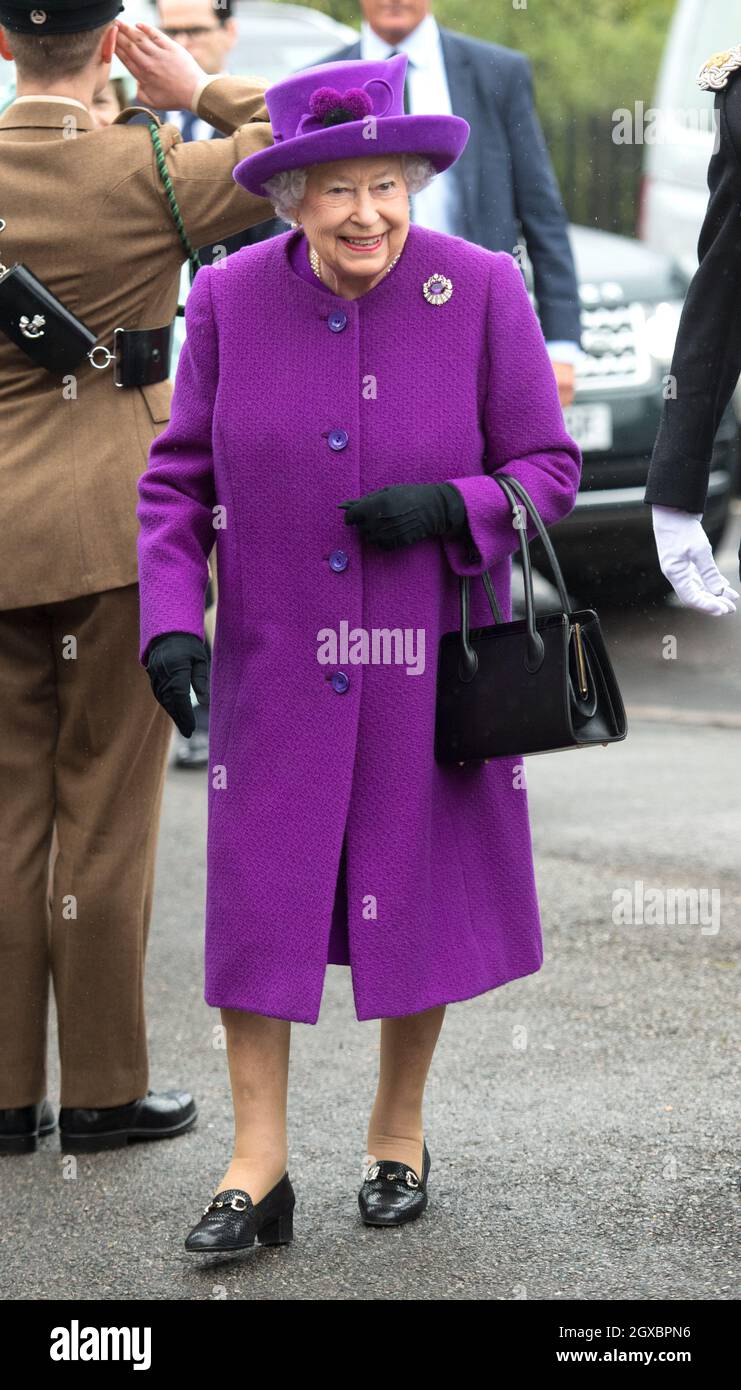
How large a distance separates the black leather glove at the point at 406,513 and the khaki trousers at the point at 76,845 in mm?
702

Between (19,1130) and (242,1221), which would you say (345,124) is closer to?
(242,1221)

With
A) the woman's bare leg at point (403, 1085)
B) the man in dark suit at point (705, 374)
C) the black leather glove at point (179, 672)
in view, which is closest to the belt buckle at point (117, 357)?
the black leather glove at point (179, 672)

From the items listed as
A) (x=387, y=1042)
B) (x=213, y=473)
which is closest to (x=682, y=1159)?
(x=387, y=1042)

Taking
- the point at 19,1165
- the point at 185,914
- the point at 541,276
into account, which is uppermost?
the point at 541,276

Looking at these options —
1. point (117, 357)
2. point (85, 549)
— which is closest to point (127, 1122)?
point (85, 549)

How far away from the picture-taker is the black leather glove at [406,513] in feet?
10.8

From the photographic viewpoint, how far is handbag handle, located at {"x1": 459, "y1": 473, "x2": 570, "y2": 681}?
10.8 feet

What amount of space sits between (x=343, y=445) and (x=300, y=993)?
2.80 feet

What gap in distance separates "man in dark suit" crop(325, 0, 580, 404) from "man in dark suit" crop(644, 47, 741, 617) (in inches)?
77.8

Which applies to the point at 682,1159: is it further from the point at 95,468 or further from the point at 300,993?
the point at 95,468

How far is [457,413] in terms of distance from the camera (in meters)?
3.44

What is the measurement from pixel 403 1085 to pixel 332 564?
0.89m

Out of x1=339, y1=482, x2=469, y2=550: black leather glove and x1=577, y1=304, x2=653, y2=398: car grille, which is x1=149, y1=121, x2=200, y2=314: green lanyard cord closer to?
x1=339, y1=482, x2=469, y2=550: black leather glove

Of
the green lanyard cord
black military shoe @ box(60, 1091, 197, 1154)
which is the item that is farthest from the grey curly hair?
black military shoe @ box(60, 1091, 197, 1154)
